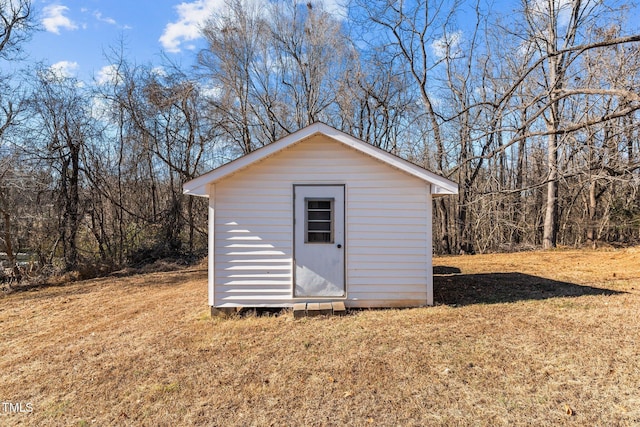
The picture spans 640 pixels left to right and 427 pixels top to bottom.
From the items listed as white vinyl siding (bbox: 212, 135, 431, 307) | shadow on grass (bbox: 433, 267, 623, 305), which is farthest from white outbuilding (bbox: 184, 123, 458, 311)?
shadow on grass (bbox: 433, 267, 623, 305)

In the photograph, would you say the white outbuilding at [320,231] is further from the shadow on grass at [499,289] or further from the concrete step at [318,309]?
the shadow on grass at [499,289]

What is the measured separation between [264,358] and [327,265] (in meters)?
2.08

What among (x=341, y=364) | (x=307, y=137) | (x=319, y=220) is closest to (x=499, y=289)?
(x=319, y=220)

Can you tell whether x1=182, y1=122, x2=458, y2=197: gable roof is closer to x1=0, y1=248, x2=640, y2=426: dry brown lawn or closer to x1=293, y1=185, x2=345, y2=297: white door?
x1=293, y1=185, x2=345, y2=297: white door

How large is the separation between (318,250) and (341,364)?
2276 millimetres

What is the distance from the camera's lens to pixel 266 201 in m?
5.97

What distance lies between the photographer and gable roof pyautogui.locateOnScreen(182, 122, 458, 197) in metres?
5.73

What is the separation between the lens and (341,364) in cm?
399

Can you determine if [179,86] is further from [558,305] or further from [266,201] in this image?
[558,305]

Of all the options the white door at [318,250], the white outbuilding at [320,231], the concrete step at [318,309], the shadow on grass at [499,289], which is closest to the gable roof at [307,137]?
the white outbuilding at [320,231]

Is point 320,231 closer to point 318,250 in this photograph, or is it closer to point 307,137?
point 318,250

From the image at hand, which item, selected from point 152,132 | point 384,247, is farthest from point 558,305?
point 152,132

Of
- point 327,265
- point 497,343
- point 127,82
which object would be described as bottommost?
point 497,343

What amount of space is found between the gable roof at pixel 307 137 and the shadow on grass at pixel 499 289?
222 cm
